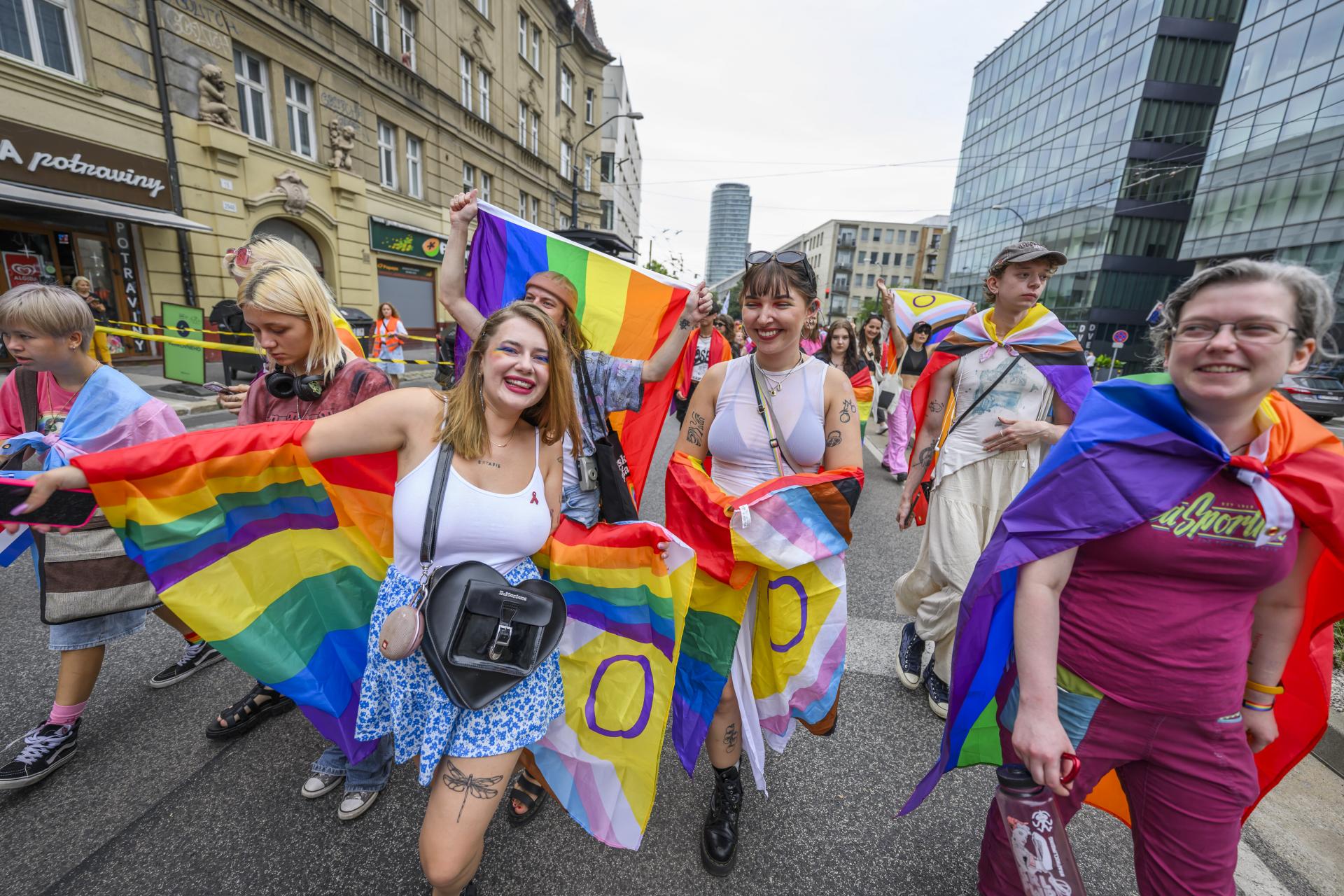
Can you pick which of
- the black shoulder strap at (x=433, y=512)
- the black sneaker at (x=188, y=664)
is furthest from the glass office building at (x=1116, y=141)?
the black sneaker at (x=188, y=664)

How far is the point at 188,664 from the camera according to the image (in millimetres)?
2826

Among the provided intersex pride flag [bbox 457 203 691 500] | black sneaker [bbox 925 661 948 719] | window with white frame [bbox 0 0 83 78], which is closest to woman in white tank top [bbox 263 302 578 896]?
intersex pride flag [bbox 457 203 691 500]

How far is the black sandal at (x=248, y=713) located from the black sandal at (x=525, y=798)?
1.09 m

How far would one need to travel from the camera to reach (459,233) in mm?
2760

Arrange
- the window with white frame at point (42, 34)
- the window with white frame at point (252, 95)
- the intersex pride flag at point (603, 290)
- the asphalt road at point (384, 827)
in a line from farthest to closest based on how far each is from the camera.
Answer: the window with white frame at point (252, 95), the window with white frame at point (42, 34), the intersex pride flag at point (603, 290), the asphalt road at point (384, 827)

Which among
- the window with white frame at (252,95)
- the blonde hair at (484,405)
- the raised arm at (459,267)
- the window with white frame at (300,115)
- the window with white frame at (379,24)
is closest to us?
the blonde hair at (484,405)

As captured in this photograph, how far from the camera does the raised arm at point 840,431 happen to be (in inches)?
85.2

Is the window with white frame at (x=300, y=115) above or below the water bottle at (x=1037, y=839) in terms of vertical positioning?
above

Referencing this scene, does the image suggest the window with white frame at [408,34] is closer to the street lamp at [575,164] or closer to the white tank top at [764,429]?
the street lamp at [575,164]

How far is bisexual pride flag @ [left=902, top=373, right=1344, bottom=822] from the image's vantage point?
51.7 inches

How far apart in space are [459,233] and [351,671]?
202 centimetres

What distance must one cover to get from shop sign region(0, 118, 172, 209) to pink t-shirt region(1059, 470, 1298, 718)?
49.6 ft

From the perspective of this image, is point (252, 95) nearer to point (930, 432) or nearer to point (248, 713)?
point (248, 713)

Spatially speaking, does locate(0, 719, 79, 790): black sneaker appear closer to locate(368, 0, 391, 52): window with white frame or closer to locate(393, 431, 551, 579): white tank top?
locate(393, 431, 551, 579): white tank top
